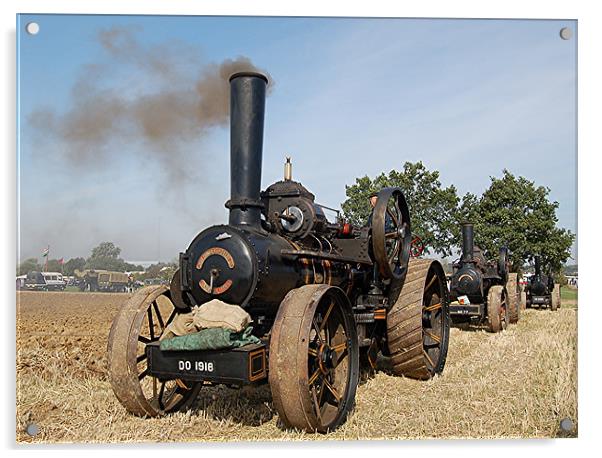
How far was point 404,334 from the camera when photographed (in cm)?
490

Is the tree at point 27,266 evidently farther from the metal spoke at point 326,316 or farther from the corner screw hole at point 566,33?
the corner screw hole at point 566,33

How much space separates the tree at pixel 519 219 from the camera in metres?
4.45

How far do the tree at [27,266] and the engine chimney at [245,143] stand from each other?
4.10 feet

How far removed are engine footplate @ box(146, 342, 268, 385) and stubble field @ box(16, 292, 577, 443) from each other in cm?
40

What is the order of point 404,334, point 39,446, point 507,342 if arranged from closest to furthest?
point 39,446 < point 404,334 < point 507,342

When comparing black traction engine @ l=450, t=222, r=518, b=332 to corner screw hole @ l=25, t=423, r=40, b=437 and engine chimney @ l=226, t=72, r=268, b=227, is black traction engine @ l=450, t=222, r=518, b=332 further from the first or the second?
corner screw hole @ l=25, t=423, r=40, b=437

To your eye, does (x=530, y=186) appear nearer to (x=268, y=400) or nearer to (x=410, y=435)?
(x=410, y=435)

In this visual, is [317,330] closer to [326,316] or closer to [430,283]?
[326,316]

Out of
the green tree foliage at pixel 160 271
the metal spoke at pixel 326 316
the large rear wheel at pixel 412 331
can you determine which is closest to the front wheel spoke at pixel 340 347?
the metal spoke at pixel 326 316

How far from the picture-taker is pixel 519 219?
589 centimetres

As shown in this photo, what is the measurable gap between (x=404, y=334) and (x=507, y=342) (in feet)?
10.8

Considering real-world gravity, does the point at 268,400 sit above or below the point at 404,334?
below

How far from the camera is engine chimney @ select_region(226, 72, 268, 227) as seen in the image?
12.3ft

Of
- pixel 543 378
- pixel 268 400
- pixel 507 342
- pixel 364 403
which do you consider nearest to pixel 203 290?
pixel 268 400
